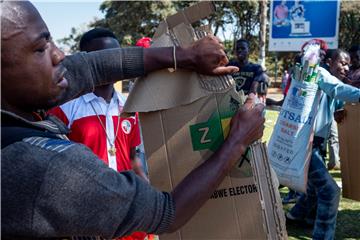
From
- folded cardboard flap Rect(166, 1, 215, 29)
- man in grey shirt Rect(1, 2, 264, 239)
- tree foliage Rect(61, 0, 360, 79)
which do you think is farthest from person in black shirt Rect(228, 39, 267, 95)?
tree foliage Rect(61, 0, 360, 79)

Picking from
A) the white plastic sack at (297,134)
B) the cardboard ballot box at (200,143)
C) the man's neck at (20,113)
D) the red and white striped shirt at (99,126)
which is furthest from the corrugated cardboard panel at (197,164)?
the white plastic sack at (297,134)

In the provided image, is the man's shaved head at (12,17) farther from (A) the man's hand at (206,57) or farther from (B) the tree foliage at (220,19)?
(B) the tree foliage at (220,19)

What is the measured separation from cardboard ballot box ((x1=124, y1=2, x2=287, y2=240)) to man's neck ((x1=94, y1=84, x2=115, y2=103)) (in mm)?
1102

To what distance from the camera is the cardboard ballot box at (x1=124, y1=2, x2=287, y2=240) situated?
156 cm

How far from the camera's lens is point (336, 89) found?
364 cm

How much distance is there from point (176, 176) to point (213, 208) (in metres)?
0.18

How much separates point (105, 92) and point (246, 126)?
1.42 metres

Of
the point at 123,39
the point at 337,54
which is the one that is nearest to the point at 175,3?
the point at 123,39

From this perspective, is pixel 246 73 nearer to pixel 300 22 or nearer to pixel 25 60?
pixel 25 60

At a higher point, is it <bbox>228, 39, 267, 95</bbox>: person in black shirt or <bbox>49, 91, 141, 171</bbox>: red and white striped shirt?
<bbox>49, 91, 141, 171</bbox>: red and white striped shirt

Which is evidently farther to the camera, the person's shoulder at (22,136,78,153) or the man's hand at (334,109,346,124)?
the man's hand at (334,109,346,124)

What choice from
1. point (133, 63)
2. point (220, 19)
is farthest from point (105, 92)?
point (220, 19)

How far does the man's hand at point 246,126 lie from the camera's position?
4.77 feet

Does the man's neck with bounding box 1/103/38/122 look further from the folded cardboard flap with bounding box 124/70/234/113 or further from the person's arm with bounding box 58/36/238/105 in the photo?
the folded cardboard flap with bounding box 124/70/234/113
